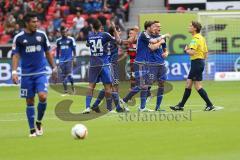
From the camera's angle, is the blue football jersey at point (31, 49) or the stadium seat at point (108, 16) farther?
the stadium seat at point (108, 16)

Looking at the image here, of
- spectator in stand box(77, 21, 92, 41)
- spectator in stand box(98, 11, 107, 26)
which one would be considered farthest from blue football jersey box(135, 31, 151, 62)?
spectator in stand box(77, 21, 92, 41)

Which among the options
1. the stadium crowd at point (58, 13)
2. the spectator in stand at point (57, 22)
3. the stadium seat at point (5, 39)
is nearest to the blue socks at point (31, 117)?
the stadium crowd at point (58, 13)

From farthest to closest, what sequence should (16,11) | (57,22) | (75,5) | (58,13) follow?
(75,5)
(58,13)
(16,11)
(57,22)

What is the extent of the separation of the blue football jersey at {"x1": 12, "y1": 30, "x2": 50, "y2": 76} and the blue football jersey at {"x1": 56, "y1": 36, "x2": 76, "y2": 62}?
1260cm

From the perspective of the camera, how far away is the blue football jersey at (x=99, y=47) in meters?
19.2

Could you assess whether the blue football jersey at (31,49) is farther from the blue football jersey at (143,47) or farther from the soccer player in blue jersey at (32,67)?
the blue football jersey at (143,47)

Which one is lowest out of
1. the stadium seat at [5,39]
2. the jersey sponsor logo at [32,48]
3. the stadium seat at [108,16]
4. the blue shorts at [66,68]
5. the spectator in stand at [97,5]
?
the blue shorts at [66,68]

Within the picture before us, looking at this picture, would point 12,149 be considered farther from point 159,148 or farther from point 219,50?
point 219,50

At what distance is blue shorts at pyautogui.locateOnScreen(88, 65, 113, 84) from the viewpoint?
19297 mm

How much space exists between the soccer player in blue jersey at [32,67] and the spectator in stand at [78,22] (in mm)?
21857

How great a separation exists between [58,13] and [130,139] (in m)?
25.0

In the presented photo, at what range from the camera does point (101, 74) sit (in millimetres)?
19375

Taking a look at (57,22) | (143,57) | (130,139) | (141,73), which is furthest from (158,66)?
(57,22)

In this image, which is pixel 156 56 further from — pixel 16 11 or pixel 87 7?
pixel 16 11
